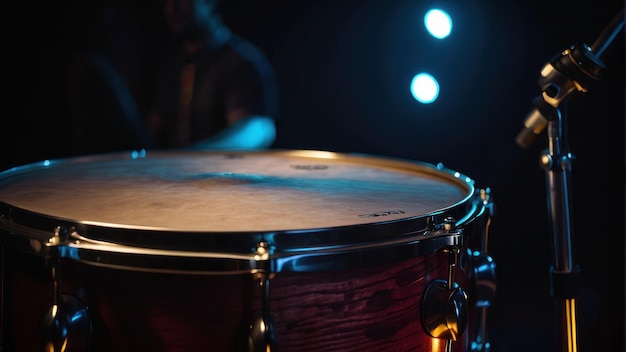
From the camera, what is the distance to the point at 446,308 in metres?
1.16

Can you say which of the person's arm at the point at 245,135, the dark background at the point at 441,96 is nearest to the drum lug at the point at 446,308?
the dark background at the point at 441,96

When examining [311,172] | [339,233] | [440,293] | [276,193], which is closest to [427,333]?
[440,293]

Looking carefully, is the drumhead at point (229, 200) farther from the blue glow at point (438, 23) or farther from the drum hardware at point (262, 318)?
the blue glow at point (438, 23)

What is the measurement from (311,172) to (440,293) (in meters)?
0.60

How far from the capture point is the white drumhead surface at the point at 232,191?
115 cm

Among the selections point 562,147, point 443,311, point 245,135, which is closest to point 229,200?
point 443,311

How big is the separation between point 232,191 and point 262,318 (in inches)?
16.9

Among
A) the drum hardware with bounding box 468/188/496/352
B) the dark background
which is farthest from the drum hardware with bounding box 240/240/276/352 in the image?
the dark background

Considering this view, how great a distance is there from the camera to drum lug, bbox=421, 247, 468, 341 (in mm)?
1162

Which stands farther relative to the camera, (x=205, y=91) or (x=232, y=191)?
(x=205, y=91)

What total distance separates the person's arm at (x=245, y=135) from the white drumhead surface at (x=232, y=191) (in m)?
0.59

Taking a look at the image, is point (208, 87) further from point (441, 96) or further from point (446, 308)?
point (446, 308)

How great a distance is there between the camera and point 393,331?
1130 millimetres

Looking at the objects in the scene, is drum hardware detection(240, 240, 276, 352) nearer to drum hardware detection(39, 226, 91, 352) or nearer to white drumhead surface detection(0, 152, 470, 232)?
white drumhead surface detection(0, 152, 470, 232)
